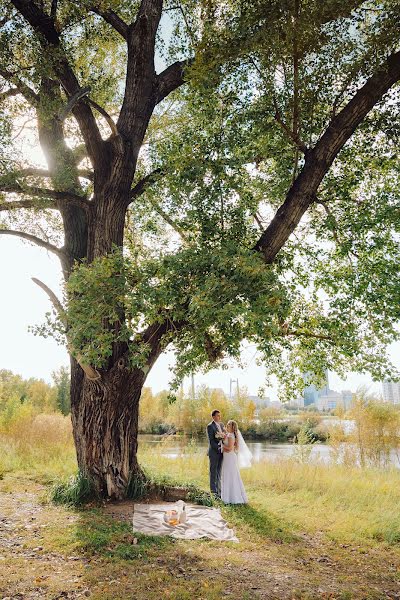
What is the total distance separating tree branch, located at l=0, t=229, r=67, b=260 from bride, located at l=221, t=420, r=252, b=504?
480 cm

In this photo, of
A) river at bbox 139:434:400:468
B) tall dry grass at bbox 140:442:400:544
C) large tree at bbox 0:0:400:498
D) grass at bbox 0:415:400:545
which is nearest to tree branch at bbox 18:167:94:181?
large tree at bbox 0:0:400:498

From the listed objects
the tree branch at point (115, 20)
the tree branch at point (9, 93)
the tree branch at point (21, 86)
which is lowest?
the tree branch at point (21, 86)

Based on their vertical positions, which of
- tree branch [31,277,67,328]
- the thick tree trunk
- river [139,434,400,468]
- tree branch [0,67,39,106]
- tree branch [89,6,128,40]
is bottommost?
river [139,434,400,468]

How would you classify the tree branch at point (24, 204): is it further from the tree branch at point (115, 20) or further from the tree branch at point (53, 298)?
the tree branch at point (115, 20)

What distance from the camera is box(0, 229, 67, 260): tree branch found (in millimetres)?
8944

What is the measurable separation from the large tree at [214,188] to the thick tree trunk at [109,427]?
3cm

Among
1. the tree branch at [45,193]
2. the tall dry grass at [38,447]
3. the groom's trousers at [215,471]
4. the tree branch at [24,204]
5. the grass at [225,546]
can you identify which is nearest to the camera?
the grass at [225,546]

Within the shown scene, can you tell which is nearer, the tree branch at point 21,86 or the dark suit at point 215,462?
the tree branch at point 21,86

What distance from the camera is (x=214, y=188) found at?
7363 mm

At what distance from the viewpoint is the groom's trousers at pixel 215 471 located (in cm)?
937

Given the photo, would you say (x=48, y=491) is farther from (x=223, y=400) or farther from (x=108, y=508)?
(x=223, y=400)

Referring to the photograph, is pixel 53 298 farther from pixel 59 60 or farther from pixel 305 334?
pixel 305 334

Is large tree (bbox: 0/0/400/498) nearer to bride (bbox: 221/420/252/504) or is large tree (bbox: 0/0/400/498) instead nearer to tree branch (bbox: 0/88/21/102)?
tree branch (bbox: 0/88/21/102)

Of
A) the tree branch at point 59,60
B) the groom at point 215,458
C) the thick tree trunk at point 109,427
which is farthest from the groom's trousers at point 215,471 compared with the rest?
the tree branch at point 59,60
